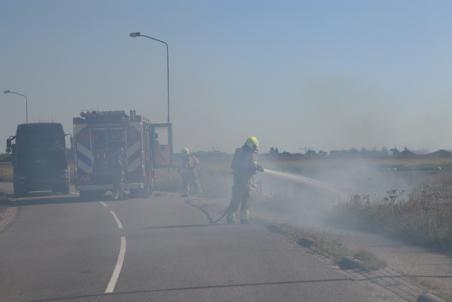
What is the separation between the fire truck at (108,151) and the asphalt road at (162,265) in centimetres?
928

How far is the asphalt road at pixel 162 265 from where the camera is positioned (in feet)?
30.5

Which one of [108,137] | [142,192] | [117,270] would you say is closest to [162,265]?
[117,270]

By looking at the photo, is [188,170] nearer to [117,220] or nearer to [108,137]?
[108,137]

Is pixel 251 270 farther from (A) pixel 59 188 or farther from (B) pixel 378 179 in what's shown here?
(A) pixel 59 188

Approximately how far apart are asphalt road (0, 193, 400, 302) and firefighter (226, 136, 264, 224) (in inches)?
34.2

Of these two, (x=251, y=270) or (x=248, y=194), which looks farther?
(x=248, y=194)

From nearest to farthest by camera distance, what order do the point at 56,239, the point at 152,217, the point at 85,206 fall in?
the point at 56,239 → the point at 152,217 → the point at 85,206

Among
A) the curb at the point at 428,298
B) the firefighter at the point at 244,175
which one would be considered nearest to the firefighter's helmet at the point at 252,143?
the firefighter at the point at 244,175

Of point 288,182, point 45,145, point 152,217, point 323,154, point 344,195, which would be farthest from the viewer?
point 323,154

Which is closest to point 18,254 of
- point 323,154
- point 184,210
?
point 184,210

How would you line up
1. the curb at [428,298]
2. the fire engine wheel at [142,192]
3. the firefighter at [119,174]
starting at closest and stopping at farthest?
the curb at [428,298] < the firefighter at [119,174] < the fire engine wheel at [142,192]

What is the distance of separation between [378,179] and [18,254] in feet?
52.0

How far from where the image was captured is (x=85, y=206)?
25.8 m

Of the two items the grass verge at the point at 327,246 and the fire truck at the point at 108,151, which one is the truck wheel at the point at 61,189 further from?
the grass verge at the point at 327,246
